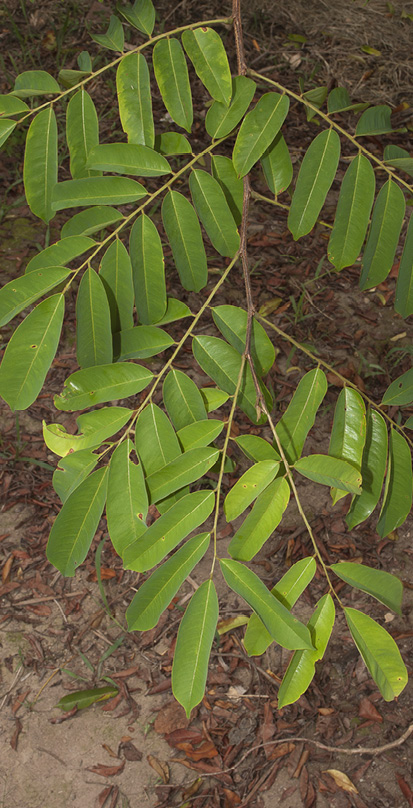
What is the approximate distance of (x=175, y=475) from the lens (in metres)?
1.27

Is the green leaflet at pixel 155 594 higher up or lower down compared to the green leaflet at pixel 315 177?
lower down

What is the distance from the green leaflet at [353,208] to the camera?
1524mm

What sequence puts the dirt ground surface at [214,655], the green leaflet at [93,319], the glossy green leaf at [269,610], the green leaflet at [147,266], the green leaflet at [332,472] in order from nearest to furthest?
the glossy green leaf at [269,610], the green leaflet at [332,472], the green leaflet at [93,319], the green leaflet at [147,266], the dirt ground surface at [214,655]

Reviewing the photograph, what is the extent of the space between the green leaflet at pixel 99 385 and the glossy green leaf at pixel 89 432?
0.03m

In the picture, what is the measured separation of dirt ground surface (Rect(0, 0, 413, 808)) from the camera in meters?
2.21

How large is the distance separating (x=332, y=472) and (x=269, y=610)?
0.29m

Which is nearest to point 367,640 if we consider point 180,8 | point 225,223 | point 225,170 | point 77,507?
point 77,507

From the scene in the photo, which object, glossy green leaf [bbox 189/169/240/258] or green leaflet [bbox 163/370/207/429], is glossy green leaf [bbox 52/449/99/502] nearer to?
green leaflet [bbox 163/370/207/429]

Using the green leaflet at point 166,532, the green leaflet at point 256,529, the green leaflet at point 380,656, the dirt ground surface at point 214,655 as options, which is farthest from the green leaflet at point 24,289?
the dirt ground surface at point 214,655

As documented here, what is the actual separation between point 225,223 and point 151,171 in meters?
0.21

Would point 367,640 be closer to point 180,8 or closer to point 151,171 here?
point 151,171

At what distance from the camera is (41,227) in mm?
3770

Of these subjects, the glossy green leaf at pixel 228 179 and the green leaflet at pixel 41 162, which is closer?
the green leaflet at pixel 41 162

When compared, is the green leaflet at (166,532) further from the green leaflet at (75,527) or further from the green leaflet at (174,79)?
the green leaflet at (174,79)
